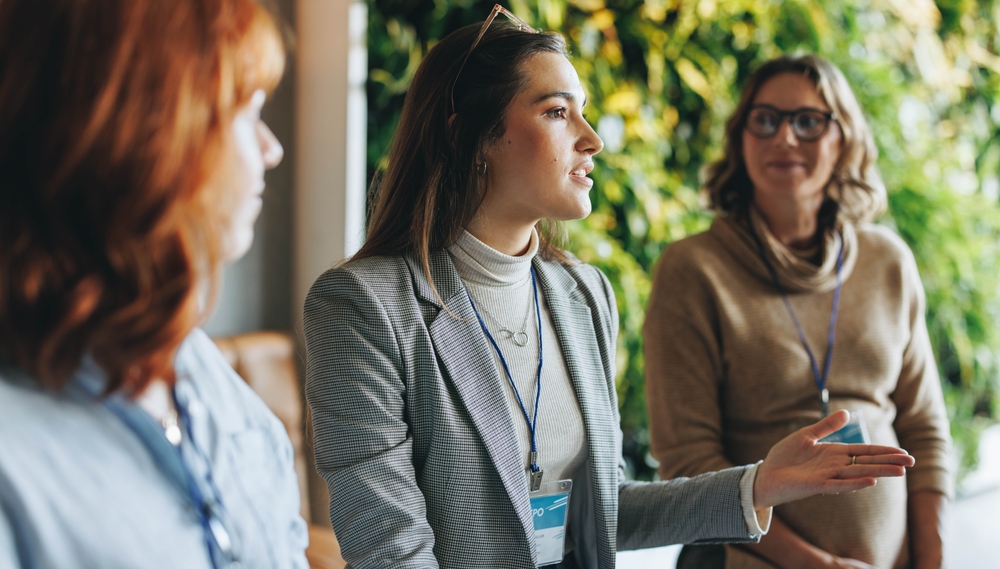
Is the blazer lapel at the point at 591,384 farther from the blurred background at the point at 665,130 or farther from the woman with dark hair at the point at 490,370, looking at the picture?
the blurred background at the point at 665,130

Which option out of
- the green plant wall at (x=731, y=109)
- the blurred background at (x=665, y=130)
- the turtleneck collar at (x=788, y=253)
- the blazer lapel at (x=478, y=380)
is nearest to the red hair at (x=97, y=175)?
the blazer lapel at (x=478, y=380)

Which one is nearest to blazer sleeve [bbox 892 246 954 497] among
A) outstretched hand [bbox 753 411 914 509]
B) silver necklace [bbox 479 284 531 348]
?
outstretched hand [bbox 753 411 914 509]

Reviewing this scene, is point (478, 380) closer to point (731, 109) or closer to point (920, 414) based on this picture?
point (920, 414)

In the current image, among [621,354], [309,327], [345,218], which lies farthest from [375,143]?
[309,327]

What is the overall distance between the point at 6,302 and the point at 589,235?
203cm

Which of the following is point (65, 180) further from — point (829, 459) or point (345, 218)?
point (345, 218)

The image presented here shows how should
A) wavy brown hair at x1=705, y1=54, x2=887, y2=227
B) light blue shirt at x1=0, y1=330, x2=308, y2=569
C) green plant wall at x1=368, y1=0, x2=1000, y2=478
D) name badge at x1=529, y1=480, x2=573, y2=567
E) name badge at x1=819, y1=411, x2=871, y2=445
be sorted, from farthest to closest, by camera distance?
green plant wall at x1=368, y1=0, x2=1000, y2=478, wavy brown hair at x1=705, y1=54, x2=887, y2=227, name badge at x1=819, y1=411, x2=871, y2=445, name badge at x1=529, y1=480, x2=573, y2=567, light blue shirt at x1=0, y1=330, x2=308, y2=569

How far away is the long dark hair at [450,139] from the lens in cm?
134

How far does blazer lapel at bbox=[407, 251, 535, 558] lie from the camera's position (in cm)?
121

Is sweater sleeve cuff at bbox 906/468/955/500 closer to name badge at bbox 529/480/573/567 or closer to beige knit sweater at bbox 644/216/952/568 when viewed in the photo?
→ beige knit sweater at bbox 644/216/952/568

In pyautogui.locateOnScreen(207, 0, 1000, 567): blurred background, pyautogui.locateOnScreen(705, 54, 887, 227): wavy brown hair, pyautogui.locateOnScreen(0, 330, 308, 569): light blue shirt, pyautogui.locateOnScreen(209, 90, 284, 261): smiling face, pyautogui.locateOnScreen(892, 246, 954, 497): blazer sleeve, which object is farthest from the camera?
pyautogui.locateOnScreen(207, 0, 1000, 567): blurred background

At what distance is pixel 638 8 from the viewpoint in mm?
2797

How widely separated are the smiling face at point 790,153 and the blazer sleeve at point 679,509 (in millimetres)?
663

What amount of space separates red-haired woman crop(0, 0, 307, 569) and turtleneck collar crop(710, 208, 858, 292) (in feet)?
4.29
